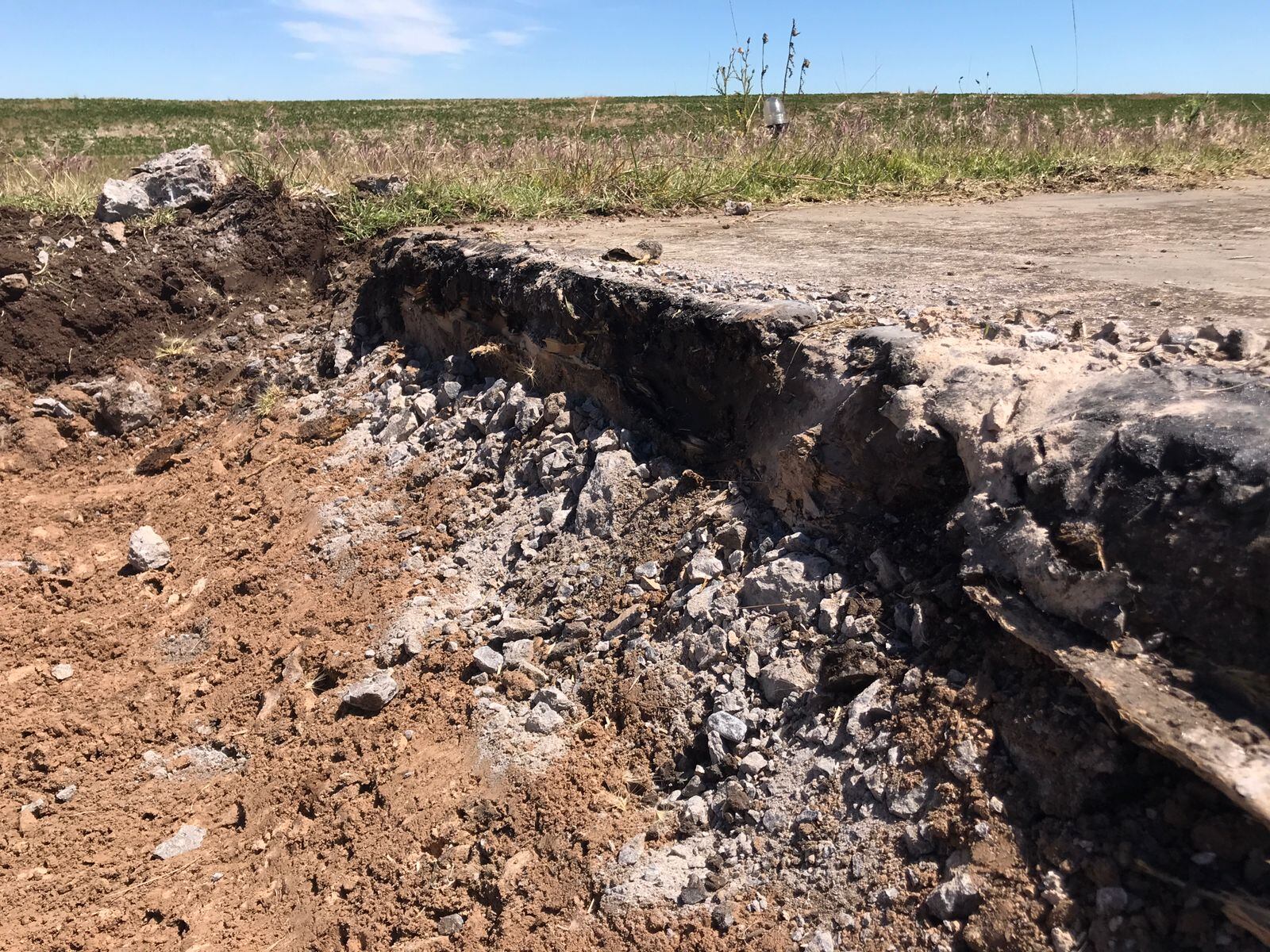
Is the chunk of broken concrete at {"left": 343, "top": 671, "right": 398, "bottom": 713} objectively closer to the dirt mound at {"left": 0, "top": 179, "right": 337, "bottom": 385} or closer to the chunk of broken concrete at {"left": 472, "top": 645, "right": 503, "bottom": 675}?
the chunk of broken concrete at {"left": 472, "top": 645, "right": 503, "bottom": 675}

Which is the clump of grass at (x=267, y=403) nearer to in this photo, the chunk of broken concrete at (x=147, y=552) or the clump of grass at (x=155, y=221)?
the chunk of broken concrete at (x=147, y=552)

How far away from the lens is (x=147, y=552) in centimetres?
424

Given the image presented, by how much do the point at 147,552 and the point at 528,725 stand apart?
8.52 feet

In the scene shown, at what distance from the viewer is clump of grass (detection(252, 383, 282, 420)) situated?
519 centimetres

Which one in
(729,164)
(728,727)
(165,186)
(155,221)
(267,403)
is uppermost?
(729,164)

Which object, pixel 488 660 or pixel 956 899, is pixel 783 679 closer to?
pixel 956 899

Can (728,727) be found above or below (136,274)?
below

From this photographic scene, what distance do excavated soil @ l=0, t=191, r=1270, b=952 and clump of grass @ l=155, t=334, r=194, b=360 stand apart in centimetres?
104

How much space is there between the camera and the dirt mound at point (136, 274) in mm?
5559

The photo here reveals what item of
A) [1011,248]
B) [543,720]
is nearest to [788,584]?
[543,720]

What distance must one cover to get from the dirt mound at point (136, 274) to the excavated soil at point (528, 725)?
105cm

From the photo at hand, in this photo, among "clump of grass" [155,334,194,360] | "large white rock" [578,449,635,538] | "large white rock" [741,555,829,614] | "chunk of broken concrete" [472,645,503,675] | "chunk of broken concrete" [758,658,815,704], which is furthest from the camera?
"clump of grass" [155,334,194,360]

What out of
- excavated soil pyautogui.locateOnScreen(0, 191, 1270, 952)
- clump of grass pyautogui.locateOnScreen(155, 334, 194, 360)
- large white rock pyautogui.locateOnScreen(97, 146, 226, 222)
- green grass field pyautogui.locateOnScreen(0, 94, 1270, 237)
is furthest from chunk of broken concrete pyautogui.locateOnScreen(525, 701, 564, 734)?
large white rock pyautogui.locateOnScreen(97, 146, 226, 222)

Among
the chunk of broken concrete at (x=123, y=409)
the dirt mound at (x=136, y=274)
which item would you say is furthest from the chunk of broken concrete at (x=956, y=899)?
the dirt mound at (x=136, y=274)
